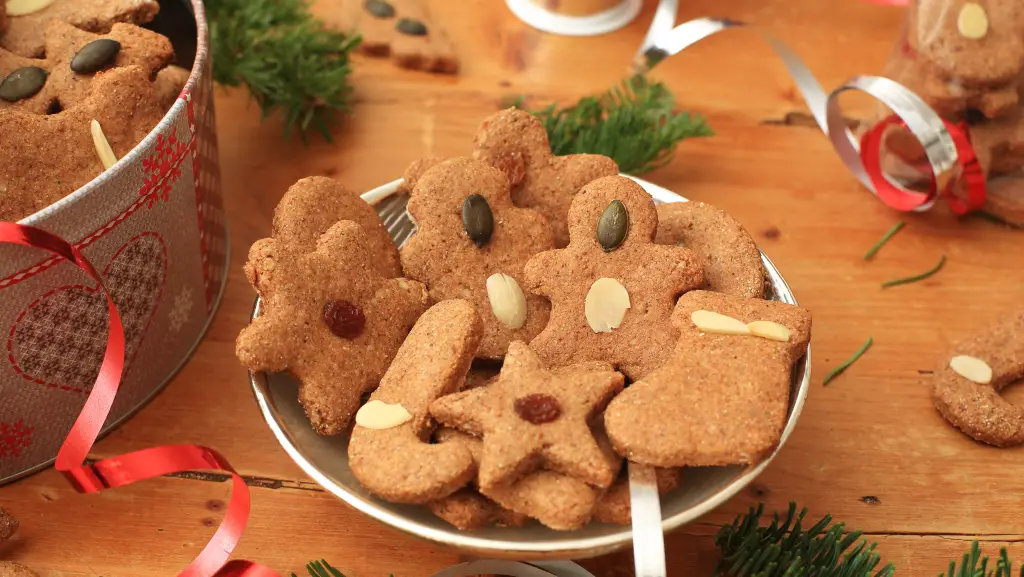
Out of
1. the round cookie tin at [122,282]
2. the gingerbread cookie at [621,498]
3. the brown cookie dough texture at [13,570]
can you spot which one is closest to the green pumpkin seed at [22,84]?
the round cookie tin at [122,282]

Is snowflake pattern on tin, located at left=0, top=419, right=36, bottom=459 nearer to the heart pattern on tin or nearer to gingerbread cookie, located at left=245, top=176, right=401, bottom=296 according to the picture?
the heart pattern on tin

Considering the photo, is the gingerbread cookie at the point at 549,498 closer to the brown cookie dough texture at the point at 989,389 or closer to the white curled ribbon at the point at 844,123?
the brown cookie dough texture at the point at 989,389

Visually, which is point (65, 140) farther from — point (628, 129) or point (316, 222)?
point (628, 129)

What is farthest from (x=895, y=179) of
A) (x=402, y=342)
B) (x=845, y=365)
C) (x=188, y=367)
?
(x=188, y=367)

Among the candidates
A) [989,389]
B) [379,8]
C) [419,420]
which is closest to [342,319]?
[419,420]

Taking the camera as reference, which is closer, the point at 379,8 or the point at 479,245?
the point at 479,245

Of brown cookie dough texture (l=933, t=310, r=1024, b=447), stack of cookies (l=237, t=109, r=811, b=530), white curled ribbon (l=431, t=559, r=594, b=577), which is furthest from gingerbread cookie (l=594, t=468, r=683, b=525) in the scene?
brown cookie dough texture (l=933, t=310, r=1024, b=447)
